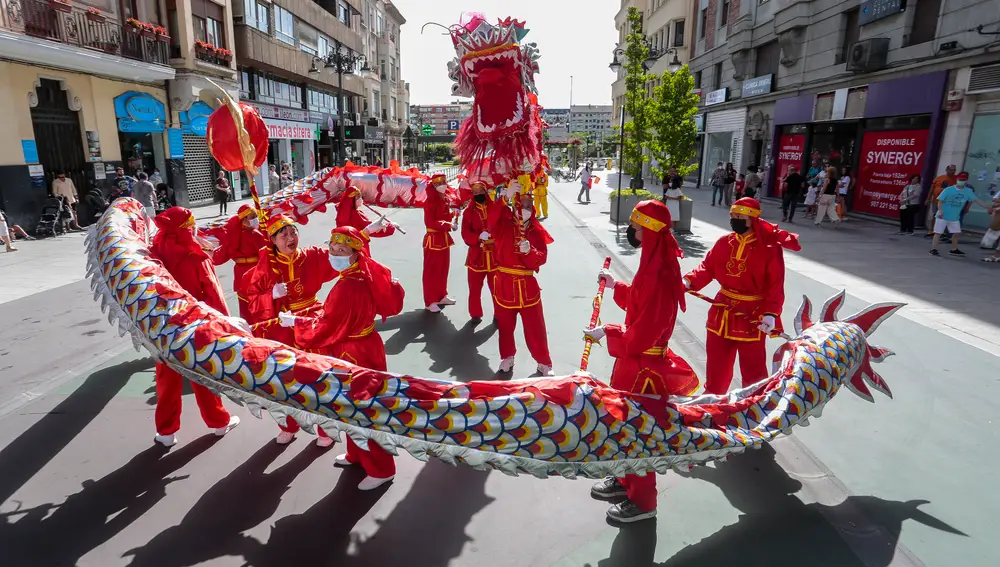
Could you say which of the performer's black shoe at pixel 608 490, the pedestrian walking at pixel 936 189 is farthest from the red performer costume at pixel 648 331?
the pedestrian walking at pixel 936 189

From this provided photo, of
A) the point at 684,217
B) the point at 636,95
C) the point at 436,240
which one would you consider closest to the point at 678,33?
the point at 636,95

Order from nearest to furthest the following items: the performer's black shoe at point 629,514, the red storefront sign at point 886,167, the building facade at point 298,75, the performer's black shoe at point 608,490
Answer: the performer's black shoe at point 629,514, the performer's black shoe at point 608,490, the red storefront sign at point 886,167, the building facade at point 298,75

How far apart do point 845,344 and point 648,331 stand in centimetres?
135

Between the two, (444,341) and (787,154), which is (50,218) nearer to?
(444,341)

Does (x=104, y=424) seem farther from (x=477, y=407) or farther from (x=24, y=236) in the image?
(x=24, y=236)

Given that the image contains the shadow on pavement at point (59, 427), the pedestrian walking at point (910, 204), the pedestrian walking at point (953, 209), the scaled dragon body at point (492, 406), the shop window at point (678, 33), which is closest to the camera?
the scaled dragon body at point (492, 406)

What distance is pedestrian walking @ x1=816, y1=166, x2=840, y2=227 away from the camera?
13.9m

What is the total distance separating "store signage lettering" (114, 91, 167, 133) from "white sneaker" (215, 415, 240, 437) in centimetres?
1436

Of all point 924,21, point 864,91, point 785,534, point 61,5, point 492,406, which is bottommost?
point 785,534

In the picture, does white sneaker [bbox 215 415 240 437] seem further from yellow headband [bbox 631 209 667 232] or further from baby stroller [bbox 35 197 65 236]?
baby stroller [bbox 35 197 65 236]

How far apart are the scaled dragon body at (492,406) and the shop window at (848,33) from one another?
53.9 ft

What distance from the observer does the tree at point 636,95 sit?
1300 centimetres

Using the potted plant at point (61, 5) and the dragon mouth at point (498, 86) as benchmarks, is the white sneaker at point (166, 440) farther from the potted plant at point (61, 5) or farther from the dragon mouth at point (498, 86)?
the potted plant at point (61, 5)

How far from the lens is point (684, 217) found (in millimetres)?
12797
